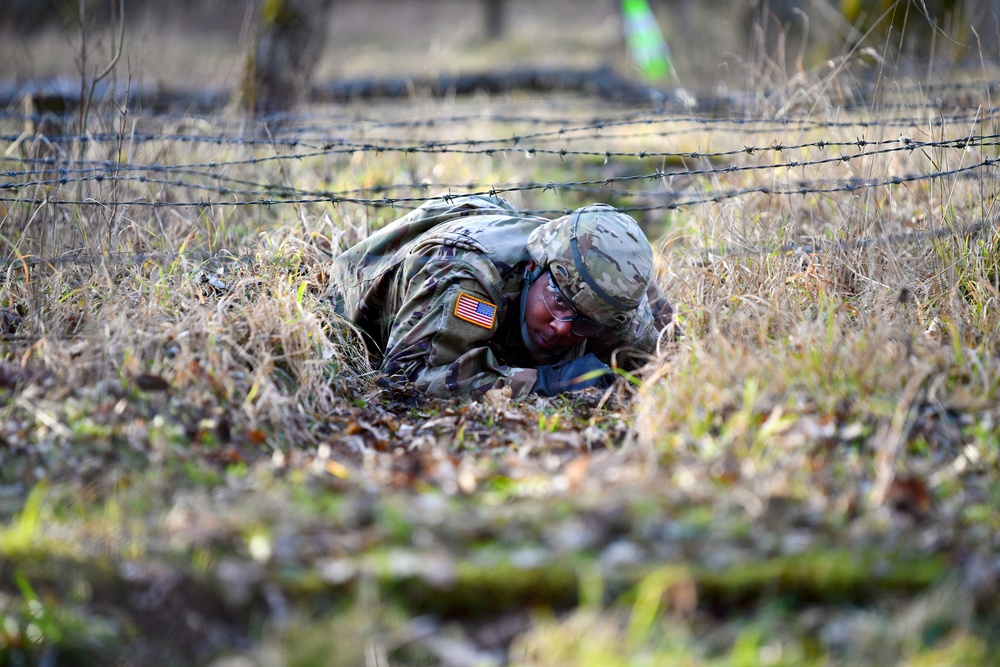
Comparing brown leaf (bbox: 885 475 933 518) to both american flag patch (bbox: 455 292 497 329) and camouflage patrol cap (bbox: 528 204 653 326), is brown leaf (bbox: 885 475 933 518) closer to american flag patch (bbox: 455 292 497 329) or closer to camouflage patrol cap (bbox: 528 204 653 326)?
camouflage patrol cap (bbox: 528 204 653 326)

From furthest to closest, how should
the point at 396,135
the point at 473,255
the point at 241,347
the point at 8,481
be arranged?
the point at 396,135
the point at 473,255
the point at 241,347
the point at 8,481

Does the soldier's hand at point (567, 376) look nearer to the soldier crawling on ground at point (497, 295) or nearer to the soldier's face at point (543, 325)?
the soldier crawling on ground at point (497, 295)

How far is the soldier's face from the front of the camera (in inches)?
176

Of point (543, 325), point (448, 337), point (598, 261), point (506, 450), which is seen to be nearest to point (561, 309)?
point (543, 325)

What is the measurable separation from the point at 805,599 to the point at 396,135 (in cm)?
670

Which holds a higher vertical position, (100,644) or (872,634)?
(872,634)

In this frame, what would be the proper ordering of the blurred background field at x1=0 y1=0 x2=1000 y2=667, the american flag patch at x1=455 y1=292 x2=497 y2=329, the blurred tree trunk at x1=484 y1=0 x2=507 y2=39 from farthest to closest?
the blurred tree trunk at x1=484 y1=0 x2=507 y2=39
the american flag patch at x1=455 y1=292 x2=497 y2=329
the blurred background field at x1=0 y1=0 x2=1000 y2=667

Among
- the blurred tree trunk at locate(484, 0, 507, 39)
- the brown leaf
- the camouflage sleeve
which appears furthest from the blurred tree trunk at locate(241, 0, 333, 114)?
the blurred tree trunk at locate(484, 0, 507, 39)

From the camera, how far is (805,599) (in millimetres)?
2688

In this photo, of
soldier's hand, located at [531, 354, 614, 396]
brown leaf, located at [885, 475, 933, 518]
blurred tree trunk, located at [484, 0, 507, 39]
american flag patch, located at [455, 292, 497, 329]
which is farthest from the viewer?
blurred tree trunk, located at [484, 0, 507, 39]

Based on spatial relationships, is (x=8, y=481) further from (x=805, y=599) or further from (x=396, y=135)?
(x=396, y=135)

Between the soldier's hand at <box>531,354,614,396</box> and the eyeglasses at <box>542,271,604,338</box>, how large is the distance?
21 centimetres

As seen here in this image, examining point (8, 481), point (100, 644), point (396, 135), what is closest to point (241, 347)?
point (8, 481)

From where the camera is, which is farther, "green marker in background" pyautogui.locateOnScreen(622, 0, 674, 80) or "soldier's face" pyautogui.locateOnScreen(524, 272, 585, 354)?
"green marker in background" pyautogui.locateOnScreen(622, 0, 674, 80)
